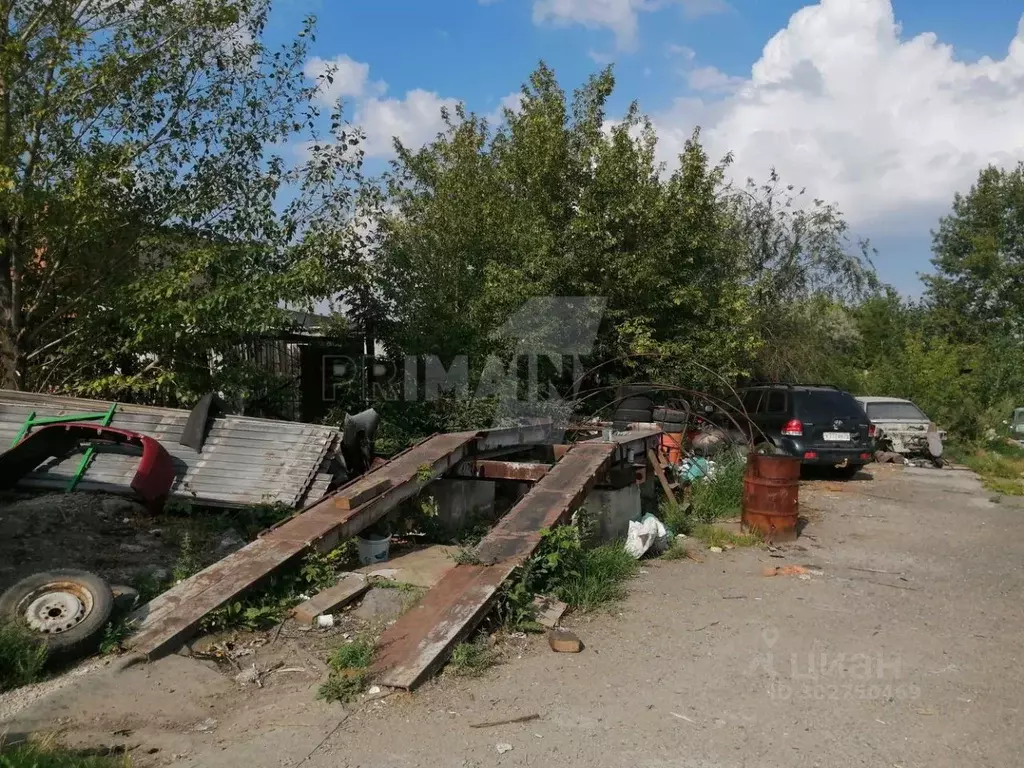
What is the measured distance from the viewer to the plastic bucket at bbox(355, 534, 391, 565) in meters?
6.83

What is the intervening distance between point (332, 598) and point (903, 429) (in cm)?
1393

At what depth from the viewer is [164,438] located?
848cm

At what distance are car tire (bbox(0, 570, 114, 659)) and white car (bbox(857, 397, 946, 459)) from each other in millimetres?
14478

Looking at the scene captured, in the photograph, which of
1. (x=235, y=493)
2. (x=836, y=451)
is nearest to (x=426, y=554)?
(x=235, y=493)

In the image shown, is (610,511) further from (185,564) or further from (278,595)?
(185,564)

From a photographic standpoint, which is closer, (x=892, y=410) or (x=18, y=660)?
(x=18, y=660)

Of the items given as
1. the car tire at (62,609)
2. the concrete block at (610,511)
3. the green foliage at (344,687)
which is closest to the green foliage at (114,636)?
the car tire at (62,609)

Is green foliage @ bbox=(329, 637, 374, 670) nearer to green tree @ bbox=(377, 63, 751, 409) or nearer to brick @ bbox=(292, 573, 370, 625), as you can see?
brick @ bbox=(292, 573, 370, 625)

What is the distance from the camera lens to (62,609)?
4652mm

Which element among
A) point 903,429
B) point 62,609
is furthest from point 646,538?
point 903,429

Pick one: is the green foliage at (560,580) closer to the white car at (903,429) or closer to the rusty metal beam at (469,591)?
the rusty metal beam at (469,591)

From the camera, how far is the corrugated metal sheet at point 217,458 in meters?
7.94

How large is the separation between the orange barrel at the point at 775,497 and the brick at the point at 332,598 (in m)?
4.35

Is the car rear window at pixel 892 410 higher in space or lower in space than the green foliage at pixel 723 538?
higher
